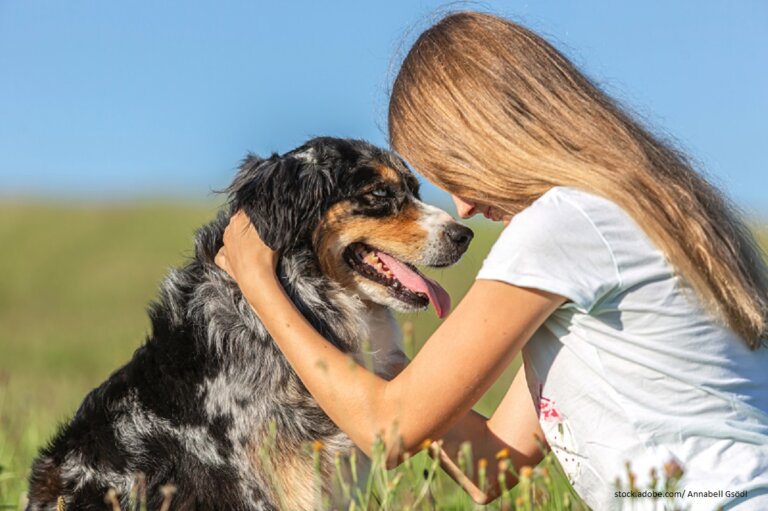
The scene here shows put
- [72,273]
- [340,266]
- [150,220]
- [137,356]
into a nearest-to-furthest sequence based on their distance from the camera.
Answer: [137,356]
[340,266]
[72,273]
[150,220]

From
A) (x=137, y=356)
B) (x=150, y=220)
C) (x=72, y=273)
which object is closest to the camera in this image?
(x=137, y=356)

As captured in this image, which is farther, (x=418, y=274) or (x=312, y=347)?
(x=418, y=274)

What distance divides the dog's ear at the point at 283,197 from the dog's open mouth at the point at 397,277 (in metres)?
0.26

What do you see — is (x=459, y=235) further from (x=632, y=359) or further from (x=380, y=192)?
(x=632, y=359)

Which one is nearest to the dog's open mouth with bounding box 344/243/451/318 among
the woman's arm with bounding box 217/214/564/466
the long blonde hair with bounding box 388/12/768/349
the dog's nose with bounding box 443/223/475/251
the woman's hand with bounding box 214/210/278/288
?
the dog's nose with bounding box 443/223/475/251

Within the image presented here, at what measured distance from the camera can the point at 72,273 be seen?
24.0 meters

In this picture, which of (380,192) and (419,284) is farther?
(380,192)

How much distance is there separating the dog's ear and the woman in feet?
1.38

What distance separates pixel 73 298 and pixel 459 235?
1932 cm

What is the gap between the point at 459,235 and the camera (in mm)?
4332

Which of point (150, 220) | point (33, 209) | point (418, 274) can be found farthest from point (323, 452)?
point (33, 209)

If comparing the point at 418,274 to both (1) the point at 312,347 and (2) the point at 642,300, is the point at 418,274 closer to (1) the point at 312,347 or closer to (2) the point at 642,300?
(1) the point at 312,347

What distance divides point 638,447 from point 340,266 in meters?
1.62

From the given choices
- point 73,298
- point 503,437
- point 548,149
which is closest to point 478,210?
point 548,149
